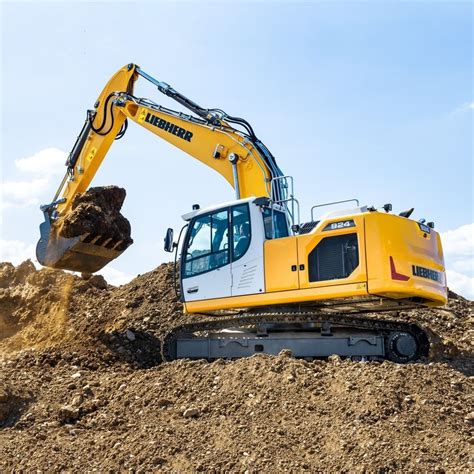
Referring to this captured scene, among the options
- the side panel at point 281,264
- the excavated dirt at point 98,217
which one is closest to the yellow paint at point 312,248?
the side panel at point 281,264

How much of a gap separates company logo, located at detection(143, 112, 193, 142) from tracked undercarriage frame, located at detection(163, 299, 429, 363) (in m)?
3.47

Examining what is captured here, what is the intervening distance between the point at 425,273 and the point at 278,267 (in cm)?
216

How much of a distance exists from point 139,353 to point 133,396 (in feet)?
12.3

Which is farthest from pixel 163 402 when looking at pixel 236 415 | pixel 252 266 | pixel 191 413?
pixel 252 266

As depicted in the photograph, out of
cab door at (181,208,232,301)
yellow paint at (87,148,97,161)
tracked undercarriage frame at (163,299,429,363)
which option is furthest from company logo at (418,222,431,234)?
yellow paint at (87,148,97,161)

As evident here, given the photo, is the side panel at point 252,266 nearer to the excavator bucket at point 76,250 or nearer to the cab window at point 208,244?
the cab window at point 208,244

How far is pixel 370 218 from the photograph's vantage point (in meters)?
9.91

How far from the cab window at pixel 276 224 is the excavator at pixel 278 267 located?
17mm

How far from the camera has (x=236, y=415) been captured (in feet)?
26.5

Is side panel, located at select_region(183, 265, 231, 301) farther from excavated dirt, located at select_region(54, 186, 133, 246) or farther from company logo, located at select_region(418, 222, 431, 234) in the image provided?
company logo, located at select_region(418, 222, 431, 234)

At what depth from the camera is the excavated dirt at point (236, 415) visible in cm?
701

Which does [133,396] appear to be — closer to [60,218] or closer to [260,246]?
[260,246]

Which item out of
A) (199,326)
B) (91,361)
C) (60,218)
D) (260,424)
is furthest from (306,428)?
(60,218)

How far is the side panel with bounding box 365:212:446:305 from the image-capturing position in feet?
32.1
